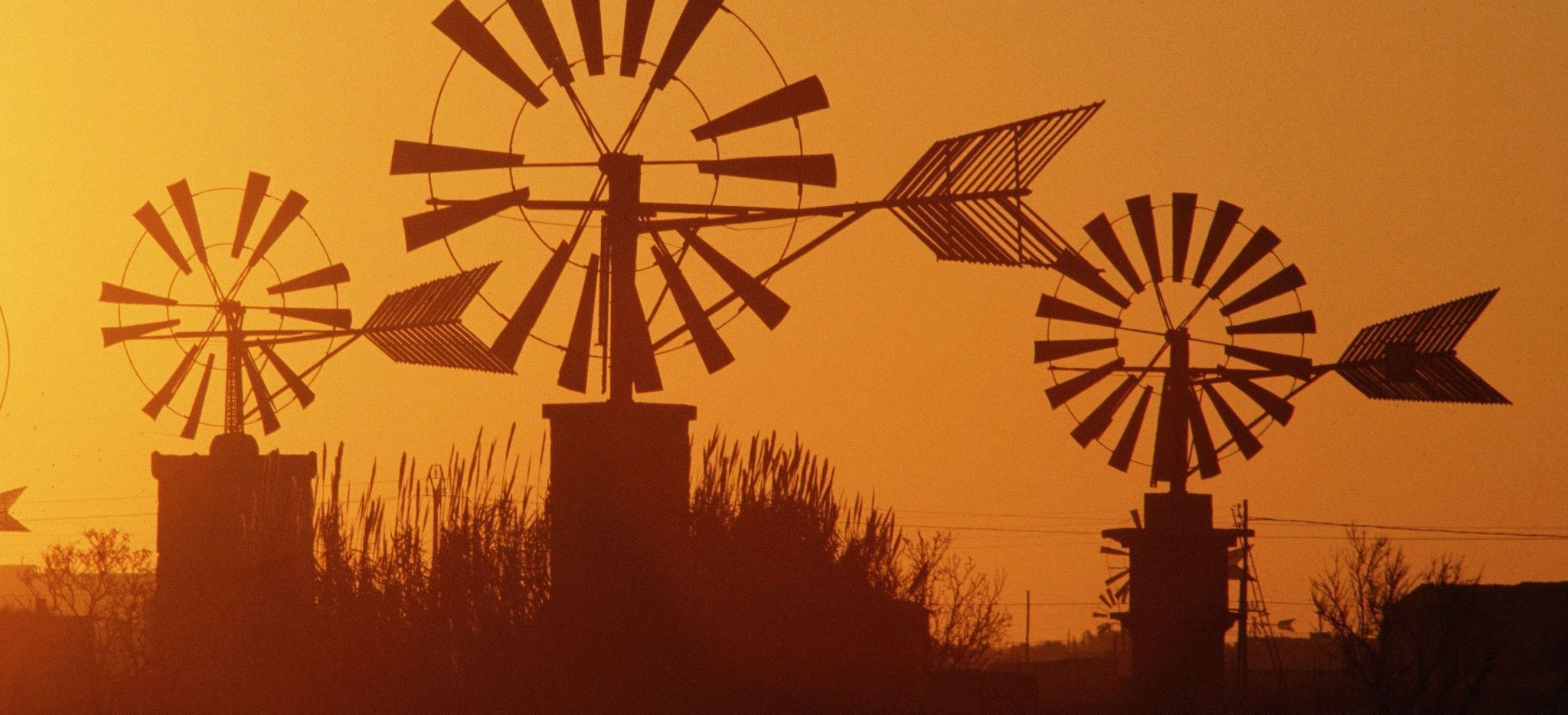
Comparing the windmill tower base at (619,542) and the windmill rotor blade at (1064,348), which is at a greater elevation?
the windmill rotor blade at (1064,348)

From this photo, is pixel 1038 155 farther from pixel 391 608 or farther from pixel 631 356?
pixel 391 608

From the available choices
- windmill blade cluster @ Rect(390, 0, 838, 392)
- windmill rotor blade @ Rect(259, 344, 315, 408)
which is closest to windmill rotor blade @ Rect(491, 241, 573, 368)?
windmill blade cluster @ Rect(390, 0, 838, 392)

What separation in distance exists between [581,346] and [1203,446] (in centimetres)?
1455

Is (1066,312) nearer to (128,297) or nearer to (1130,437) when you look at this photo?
(1130,437)

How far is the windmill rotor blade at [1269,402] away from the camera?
89.7 feet

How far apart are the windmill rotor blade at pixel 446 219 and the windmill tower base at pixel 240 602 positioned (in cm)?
194

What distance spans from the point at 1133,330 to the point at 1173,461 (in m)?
1.87

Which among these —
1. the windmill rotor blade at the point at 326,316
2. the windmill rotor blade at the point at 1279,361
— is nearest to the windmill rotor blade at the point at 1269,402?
the windmill rotor blade at the point at 1279,361

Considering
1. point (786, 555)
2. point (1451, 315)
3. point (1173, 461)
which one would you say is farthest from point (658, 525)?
point (1173, 461)

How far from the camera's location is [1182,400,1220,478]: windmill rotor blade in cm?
2792

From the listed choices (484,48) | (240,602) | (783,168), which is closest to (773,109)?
(783,168)

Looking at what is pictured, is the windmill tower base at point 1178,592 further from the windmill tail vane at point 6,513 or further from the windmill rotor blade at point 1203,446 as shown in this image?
the windmill tail vane at point 6,513

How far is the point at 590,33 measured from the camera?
15320mm

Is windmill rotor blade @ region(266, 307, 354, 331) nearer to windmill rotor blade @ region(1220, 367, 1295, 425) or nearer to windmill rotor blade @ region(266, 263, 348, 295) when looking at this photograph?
windmill rotor blade @ region(266, 263, 348, 295)
